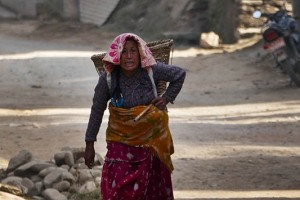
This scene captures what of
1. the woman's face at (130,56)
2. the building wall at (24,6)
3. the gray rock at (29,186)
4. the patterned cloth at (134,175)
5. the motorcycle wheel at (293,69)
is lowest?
the building wall at (24,6)

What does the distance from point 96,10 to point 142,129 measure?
19684 millimetres

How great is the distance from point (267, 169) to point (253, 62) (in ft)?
29.4

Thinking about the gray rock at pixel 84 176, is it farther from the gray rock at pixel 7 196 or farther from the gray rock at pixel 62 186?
the gray rock at pixel 7 196

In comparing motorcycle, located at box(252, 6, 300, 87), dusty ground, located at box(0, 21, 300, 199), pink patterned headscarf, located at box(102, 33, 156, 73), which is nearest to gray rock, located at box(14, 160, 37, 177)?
dusty ground, located at box(0, 21, 300, 199)

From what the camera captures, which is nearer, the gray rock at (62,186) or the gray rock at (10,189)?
the gray rock at (10,189)

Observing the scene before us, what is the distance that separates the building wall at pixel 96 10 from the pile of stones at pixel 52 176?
1670 cm

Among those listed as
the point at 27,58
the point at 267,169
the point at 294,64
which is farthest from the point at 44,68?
the point at 267,169

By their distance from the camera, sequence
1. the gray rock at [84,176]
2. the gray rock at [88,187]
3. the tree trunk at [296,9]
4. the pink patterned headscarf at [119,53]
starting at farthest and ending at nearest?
the tree trunk at [296,9], the gray rock at [84,176], the gray rock at [88,187], the pink patterned headscarf at [119,53]

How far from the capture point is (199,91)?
44.7ft

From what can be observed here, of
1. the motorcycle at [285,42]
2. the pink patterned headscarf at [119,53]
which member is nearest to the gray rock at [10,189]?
the pink patterned headscarf at [119,53]

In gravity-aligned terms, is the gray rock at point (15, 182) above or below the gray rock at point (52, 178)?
below

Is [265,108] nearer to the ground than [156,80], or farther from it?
nearer to the ground

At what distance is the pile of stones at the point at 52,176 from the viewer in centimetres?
641

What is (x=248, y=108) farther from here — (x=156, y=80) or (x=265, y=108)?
(x=156, y=80)
